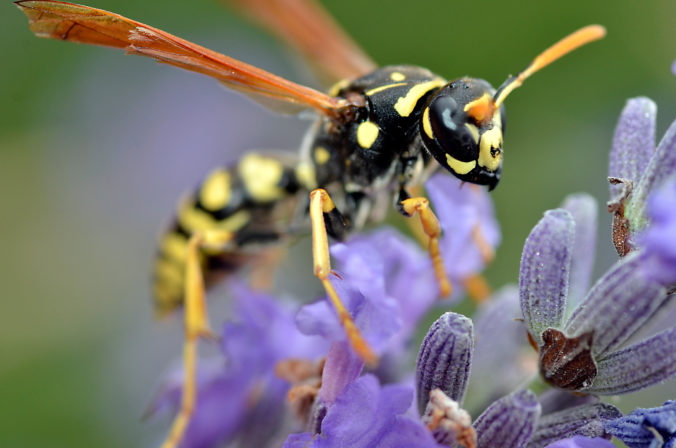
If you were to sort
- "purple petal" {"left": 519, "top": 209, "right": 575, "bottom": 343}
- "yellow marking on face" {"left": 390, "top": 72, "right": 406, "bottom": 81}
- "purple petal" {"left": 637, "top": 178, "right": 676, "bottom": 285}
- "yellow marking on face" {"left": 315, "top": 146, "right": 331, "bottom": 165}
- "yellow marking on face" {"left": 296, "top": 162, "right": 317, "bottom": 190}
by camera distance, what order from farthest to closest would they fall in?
"yellow marking on face" {"left": 296, "top": 162, "right": 317, "bottom": 190} → "yellow marking on face" {"left": 315, "top": 146, "right": 331, "bottom": 165} → "yellow marking on face" {"left": 390, "top": 72, "right": 406, "bottom": 81} → "purple petal" {"left": 519, "top": 209, "right": 575, "bottom": 343} → "purple petal" {"left": 637, "top": 178, "right": 676, "bottom": 285}

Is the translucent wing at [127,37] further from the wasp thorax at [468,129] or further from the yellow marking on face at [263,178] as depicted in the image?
Answer: the yellow marking on face at [263,178]

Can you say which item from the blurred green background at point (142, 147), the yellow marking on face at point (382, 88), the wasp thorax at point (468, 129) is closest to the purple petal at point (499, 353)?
the wasp thorax at point (468, 129)

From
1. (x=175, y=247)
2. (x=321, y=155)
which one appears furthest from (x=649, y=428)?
(x=175, y=247)

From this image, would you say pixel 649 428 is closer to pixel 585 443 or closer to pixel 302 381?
pixel 585 443

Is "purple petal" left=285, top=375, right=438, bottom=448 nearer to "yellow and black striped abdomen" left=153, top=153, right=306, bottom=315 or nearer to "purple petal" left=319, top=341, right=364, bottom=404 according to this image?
"purple petal" left=319, top=341, right=364, bottom=404

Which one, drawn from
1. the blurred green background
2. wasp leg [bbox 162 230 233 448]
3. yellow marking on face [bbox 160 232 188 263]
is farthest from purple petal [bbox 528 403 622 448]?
the blurred green background
